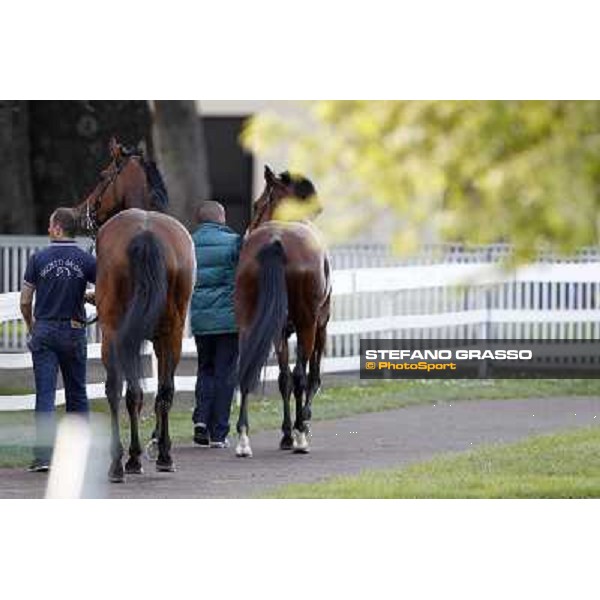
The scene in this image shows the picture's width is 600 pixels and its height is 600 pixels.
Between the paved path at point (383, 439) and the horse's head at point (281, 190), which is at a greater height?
the horse's head at point (281, 190)

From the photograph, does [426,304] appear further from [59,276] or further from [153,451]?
[59,276]

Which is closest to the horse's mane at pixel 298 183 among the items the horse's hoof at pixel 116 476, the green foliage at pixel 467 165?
the horse's hoof at pixel 116 476

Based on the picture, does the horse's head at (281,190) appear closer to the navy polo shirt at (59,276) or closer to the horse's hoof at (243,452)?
the navy polo shirt at (59,276)

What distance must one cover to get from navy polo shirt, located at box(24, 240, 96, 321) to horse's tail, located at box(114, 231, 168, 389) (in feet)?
0.95

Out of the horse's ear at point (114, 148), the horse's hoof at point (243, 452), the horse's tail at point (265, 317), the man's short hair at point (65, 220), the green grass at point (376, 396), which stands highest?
the horse's ear at point (114, 148)

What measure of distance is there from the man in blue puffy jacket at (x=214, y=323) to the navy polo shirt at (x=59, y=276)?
581mm

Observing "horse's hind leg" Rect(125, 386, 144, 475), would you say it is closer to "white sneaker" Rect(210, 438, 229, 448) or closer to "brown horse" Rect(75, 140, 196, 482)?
"brown horse" Rect(75, 140, 196, 482)

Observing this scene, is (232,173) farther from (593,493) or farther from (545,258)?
(593,493)

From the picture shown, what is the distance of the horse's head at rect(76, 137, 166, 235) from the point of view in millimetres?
11820

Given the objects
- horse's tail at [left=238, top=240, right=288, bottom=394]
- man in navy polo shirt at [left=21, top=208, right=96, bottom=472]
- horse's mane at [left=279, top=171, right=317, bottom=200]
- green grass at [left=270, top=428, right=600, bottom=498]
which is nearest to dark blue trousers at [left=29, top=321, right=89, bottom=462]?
man in navy polo shirt at [left=21, top=208, right=96, bottom=472]

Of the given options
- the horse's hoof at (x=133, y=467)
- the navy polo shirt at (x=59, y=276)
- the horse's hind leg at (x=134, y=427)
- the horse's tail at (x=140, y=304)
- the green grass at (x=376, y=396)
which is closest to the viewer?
the horse's tail at (x=140, y=304)

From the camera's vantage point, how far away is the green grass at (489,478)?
11680 mm
